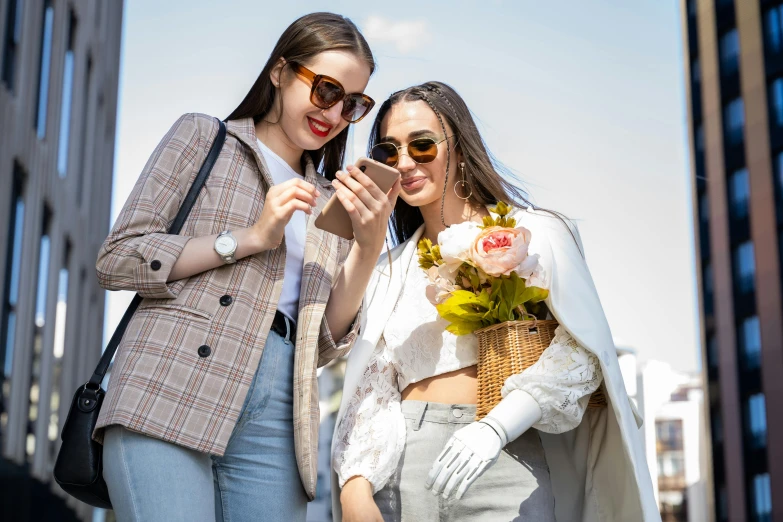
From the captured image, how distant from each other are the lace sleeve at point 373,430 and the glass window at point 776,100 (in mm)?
37828

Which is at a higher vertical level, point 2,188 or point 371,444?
point 2,188

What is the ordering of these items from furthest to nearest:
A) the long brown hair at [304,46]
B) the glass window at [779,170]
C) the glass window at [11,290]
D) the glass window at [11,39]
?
the glass window at [779,170] < the glass window at [11,290] < the glass window at [11,39] < the long brown hair at [304,46]

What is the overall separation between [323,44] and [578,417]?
136 centimetres

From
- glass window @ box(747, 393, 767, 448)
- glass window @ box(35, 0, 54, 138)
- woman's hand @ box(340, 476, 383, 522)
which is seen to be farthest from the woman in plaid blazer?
glass window @ box(747, 393, 767, 448)

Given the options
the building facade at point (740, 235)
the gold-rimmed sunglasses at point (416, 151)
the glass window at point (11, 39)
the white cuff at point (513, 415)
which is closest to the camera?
the white cuff at point (513, 415)

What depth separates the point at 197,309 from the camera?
248 cm

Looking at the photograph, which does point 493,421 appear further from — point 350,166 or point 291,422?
point 350,166

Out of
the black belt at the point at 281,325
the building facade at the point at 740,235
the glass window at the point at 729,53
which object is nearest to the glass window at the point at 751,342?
the building facade at the point at 740,235

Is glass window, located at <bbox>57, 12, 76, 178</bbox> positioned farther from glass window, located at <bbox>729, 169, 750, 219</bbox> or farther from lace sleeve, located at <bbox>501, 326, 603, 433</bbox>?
glass window, located at <bbox>729, 169, 750, 219</bbox>

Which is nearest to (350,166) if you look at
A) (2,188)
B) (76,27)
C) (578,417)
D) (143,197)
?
(143,197)

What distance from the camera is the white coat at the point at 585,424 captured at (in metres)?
2.80

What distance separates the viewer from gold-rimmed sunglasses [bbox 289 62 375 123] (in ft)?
9.19

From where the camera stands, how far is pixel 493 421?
2.64 m

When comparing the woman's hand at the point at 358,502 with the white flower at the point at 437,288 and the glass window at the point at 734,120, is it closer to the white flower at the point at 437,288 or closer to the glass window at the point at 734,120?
the white flower at the point at 437,288
